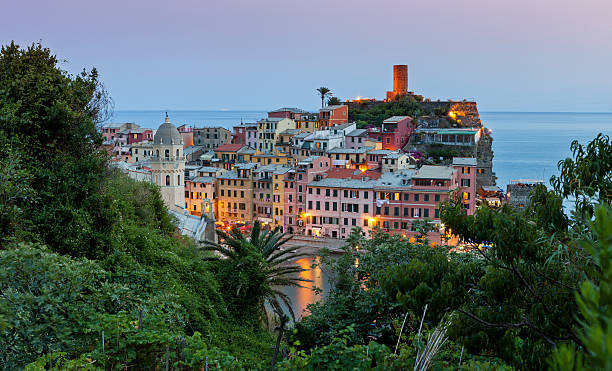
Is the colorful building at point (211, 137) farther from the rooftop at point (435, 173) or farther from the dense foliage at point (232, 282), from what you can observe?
the dense foliage at point (232, 282)

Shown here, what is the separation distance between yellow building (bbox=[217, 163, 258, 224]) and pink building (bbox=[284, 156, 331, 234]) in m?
3.79

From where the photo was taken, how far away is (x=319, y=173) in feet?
141

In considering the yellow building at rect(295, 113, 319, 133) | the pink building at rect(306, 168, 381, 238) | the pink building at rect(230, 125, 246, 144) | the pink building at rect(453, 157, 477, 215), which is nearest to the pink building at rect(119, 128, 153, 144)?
the pink building at rect(230, 125, 246, 144)

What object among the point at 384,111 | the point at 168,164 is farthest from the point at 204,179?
the point at 384,111

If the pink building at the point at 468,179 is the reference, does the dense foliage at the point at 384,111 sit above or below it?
above

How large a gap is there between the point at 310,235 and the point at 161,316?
35.1m

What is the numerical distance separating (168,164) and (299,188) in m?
12.4

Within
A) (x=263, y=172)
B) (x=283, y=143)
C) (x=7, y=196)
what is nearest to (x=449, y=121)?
(x=283, y=143)

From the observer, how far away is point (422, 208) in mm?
37500

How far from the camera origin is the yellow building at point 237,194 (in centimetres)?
4591

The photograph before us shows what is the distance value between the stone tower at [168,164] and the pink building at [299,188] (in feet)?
36.0

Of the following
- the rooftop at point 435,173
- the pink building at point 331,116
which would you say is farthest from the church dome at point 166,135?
the pink building at point 331,116

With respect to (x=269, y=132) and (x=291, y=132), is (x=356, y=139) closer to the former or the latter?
(x=291, y=132)

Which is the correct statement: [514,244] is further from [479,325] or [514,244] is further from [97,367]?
[97,367]
